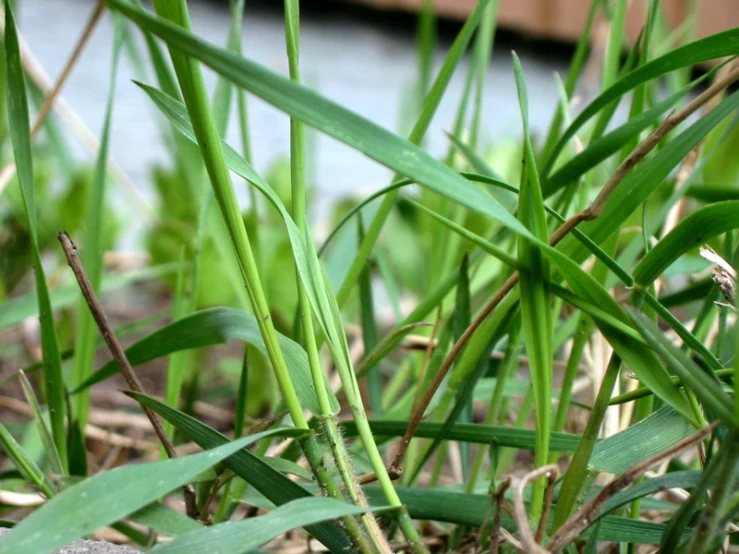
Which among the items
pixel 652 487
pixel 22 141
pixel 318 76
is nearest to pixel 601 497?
pixel 652 487

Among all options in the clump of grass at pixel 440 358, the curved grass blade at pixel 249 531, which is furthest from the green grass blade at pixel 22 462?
the curved grass blade at pixel 249 531

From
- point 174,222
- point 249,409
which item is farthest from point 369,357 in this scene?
point 174,222

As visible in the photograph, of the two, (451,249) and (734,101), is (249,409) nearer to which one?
(451,249)

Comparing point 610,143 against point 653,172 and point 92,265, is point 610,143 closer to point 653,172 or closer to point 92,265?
point 653,172

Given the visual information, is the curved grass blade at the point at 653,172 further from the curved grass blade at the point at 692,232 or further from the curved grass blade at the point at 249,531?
the curved grass blade at the point at 249,531

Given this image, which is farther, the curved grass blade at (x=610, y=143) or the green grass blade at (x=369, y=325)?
the green grass blade at (x=369, y=325)

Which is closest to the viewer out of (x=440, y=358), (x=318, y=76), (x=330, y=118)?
(x=330, y=118)

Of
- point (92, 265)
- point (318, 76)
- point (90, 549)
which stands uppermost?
point (318, 76)

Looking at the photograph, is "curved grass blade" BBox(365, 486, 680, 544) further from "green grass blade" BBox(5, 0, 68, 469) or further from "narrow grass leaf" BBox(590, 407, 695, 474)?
"green grass blade" BBox(5, 0, 68, 469)
